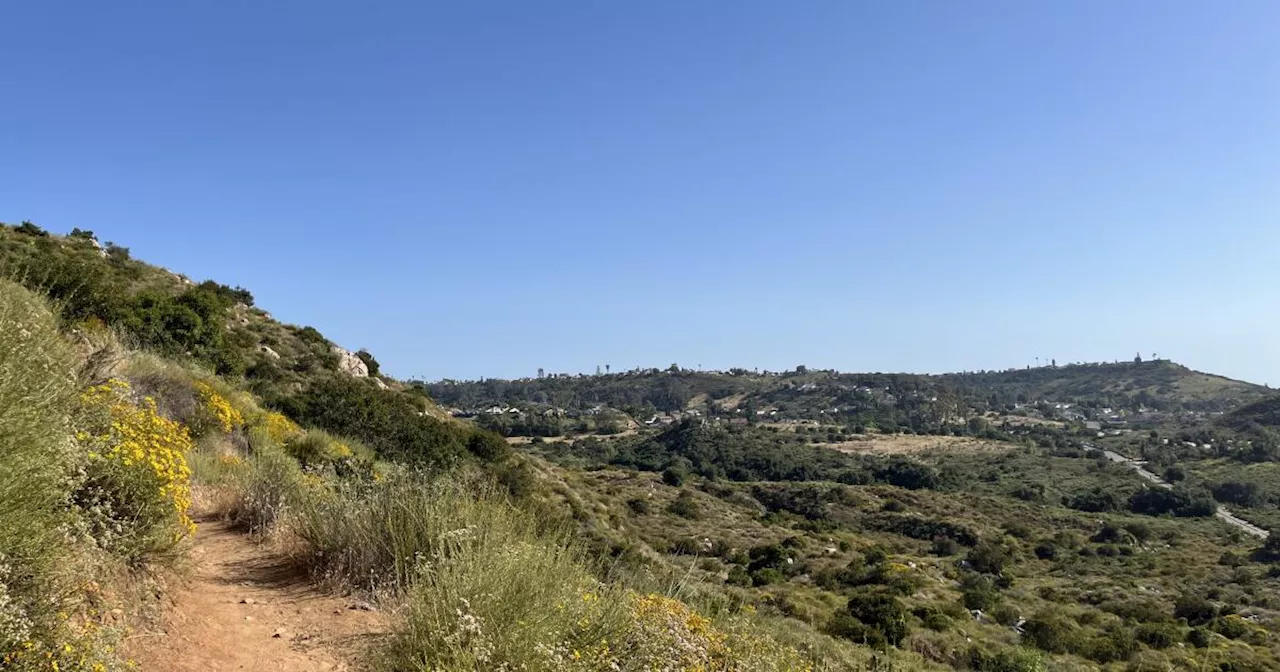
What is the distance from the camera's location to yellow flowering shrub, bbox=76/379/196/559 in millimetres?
4328

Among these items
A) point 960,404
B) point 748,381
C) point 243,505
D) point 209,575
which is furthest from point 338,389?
point 748,381

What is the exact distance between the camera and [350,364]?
28.8 meters

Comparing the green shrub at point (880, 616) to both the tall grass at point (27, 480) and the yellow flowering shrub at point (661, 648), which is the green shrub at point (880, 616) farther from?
the tall grass at point (27, 480)

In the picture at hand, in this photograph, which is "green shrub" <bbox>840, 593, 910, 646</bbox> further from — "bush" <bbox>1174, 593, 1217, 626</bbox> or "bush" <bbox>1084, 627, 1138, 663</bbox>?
"bush" <bbox>1174, 593, 1217, 626</bbox>

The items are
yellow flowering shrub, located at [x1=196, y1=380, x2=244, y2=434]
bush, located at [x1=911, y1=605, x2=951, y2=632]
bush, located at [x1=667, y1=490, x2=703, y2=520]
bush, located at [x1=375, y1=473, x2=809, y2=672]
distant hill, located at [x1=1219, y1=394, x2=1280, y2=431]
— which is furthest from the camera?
distant hill, located at [x1=1219, y1=394, x2=1280, y2=431]

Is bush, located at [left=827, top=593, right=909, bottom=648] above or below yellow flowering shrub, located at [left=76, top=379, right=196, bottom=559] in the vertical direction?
below

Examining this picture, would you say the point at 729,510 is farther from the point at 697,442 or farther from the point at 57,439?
the point at 57,439

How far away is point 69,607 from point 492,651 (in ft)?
6.45

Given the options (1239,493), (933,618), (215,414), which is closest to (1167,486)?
(1239,493)

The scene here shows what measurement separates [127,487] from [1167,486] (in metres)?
94.7

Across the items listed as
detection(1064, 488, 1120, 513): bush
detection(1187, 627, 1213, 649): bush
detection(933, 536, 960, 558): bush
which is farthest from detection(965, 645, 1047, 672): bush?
detection(1064, 488, 1120, 513): bush

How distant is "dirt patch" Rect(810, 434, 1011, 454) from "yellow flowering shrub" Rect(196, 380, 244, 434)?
92.1 metres

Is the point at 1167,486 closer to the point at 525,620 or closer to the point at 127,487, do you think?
the point at 525,620

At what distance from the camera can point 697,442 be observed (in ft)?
292
